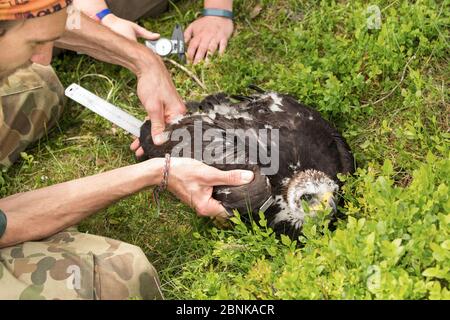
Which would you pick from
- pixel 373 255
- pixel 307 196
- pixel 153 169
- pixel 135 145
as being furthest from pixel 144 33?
pixel 373 255

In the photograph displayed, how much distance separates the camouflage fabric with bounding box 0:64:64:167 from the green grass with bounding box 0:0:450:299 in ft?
0.46

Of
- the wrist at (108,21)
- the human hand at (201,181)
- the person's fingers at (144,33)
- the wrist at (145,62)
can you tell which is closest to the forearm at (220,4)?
the person's fingers at (144,33)

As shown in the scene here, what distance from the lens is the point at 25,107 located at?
14.9 ft

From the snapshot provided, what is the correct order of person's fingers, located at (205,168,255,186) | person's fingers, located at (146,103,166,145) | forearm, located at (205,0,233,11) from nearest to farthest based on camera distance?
1. person's fingers, located at (205,168,255,186)
2. person's fingers, located at (146,103,166,145)
3. forearm, located at (205,0,233,11)

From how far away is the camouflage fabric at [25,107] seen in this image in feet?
14.7

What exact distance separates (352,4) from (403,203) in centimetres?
219

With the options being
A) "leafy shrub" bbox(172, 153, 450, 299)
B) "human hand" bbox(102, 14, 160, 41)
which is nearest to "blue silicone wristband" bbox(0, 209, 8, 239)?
"leafy shrub" bbox(172, 153, 450, 299)

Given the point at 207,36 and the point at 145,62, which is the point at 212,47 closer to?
the point at 207,36

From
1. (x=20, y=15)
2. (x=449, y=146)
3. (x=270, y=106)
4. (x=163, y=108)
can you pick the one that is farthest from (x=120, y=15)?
(x=449, y=146)

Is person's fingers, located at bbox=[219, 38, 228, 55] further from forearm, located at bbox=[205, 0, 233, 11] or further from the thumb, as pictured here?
the thumb

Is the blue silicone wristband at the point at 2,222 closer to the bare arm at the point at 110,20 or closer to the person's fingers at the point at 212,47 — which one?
the bare arm at the point at 110,20

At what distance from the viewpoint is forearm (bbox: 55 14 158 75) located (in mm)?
4422

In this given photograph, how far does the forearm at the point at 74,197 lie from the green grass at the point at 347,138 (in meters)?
0.49

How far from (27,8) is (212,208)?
145 centimetres
